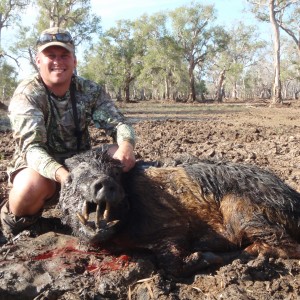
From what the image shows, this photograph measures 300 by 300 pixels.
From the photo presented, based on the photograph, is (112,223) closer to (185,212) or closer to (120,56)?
(185,212)

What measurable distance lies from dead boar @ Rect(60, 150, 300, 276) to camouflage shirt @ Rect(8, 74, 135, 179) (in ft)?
1.25

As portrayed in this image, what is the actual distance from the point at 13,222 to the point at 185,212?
1.49m

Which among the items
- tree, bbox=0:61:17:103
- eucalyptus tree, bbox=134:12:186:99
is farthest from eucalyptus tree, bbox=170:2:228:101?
tree, bbox=0:61:17:103

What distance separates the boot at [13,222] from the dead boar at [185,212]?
2.26 ft

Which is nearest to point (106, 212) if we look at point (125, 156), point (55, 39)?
point (125, 156)

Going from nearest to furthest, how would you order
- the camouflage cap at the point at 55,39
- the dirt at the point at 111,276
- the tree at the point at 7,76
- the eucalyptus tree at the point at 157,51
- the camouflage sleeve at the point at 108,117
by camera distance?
the dirt at the point at 111,276, the camouflage cap at the point at 55,39, the camouflage sleeve at the point at 108,117, the eucalyptus tree at the point at 157,51, the tree at the point at 7,76

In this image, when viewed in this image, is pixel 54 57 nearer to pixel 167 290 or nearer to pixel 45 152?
pixel 45 152

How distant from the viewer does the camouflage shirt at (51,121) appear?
3.58 meters

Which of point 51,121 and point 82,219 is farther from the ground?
point 51,121

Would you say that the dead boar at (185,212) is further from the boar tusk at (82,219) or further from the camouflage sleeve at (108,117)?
the camouflage sleeve at (108,117)

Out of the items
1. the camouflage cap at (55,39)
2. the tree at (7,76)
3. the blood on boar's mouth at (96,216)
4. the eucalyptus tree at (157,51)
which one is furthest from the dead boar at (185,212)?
the tree at (7,76)

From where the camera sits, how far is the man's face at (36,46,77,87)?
13.0 feet

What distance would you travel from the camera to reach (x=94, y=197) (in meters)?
2.88

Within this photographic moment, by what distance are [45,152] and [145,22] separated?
5420cm
